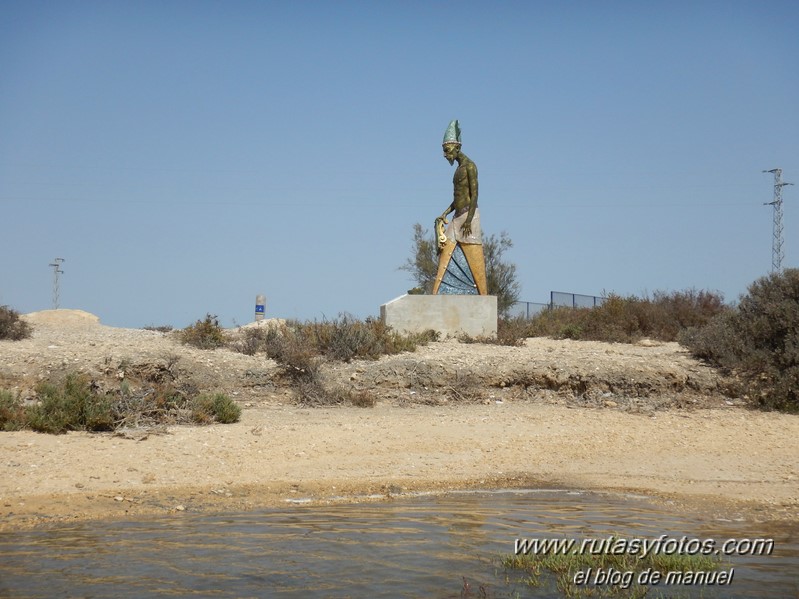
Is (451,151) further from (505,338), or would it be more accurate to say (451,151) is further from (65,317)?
(65,317)

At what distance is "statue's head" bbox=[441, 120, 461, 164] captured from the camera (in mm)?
19438

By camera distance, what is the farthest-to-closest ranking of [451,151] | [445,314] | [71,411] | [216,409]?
1. [451,151]
2. [445,314]
3. [216,409]
4. [71,411]

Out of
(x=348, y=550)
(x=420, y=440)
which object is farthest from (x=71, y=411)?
(x=348, y=550)

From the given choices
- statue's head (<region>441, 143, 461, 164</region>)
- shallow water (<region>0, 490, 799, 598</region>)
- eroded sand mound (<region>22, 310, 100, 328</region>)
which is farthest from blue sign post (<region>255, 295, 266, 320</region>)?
shallow water (<region>0, 490, 799, 598</region>)

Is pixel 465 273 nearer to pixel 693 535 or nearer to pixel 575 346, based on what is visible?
pixel 575 346

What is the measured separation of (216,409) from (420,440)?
292cm

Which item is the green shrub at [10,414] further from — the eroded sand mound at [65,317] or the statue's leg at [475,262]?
the eroded sand mound at [65,317]

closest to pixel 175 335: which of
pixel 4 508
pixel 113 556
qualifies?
pixel 4 508

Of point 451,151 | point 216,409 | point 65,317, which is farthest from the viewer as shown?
point 65,317

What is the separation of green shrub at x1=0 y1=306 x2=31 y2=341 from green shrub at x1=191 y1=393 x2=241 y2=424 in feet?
22.4

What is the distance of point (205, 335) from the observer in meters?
16.4

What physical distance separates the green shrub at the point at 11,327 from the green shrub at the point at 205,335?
3261 mm

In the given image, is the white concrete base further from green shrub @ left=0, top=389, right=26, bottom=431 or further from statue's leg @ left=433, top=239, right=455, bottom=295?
green shrub @ left=0, top=389, right=26, bottom=431

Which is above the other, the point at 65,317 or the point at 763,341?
the point at 65,317
